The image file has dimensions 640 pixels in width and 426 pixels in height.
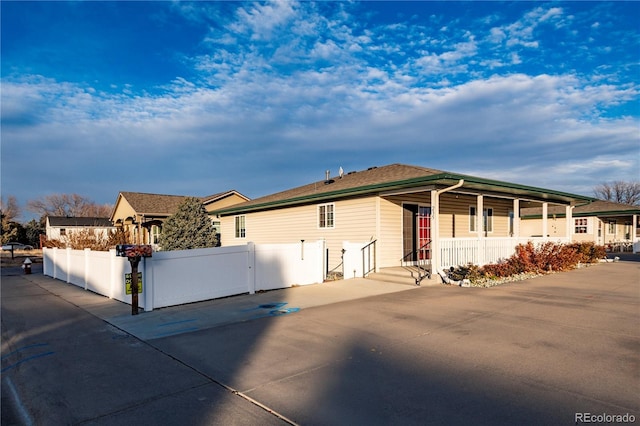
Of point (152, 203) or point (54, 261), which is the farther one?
point (152, 203)

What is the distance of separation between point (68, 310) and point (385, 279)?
27.6ft

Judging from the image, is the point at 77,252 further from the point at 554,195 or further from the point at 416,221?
the point at 554,195

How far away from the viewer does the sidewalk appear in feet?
23.1

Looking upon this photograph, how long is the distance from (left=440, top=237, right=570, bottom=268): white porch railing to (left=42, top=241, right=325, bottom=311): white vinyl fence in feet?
12.6

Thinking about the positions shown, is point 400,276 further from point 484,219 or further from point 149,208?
point 149,208

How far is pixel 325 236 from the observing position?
1552 cm

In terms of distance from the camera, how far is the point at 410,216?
14.5 metres

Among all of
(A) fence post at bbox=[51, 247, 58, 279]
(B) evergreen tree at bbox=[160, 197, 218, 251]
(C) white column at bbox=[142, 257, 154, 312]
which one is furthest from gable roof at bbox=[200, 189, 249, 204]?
(C) white column at bbox=[142, 257, 154, 312]

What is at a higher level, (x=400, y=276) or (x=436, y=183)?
(x=436, y=183)

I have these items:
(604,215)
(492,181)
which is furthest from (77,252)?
(604,215)

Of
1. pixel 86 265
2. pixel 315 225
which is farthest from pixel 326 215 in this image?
pixel 86 265

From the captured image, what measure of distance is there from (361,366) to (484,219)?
14.7 metres
